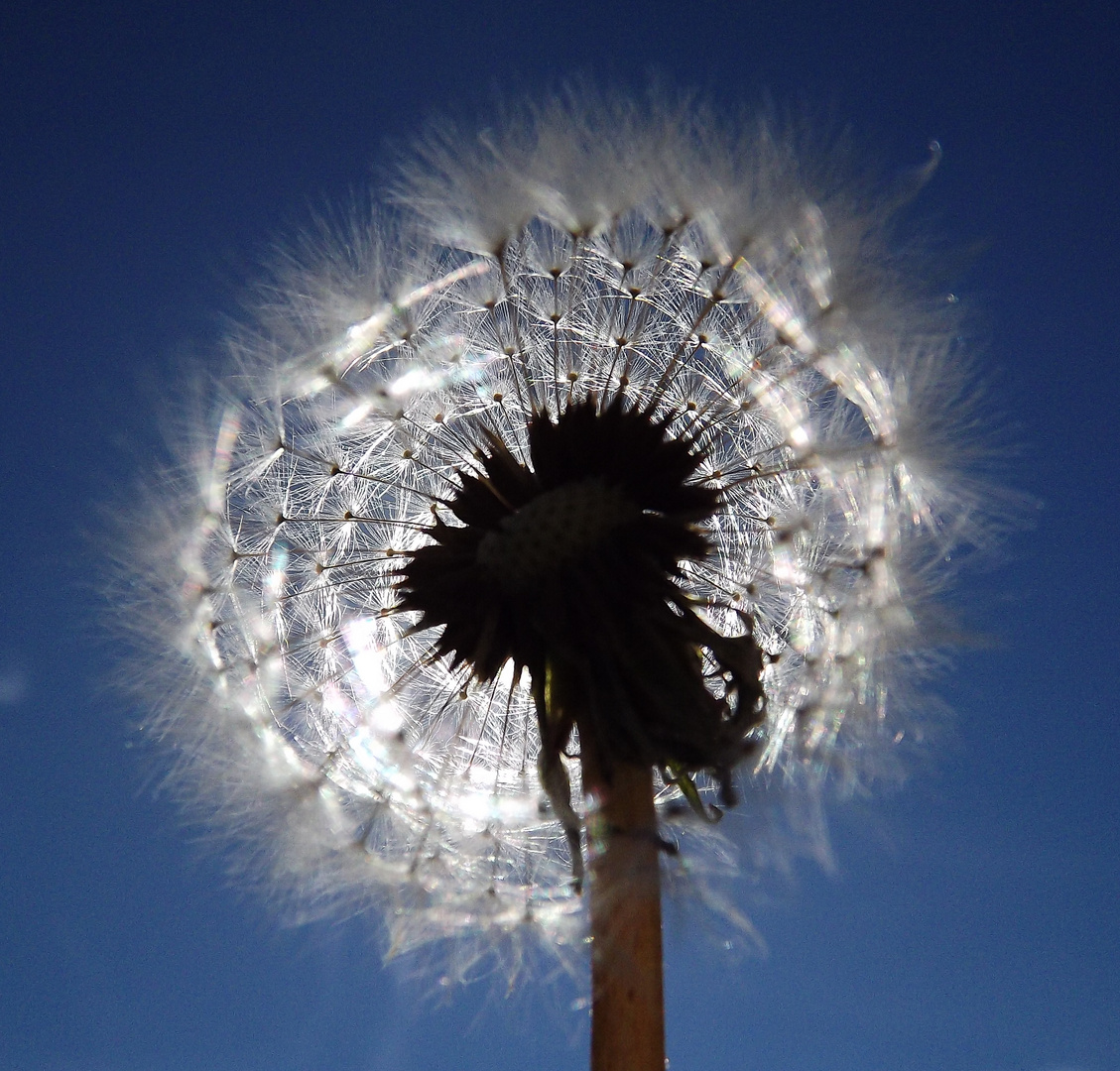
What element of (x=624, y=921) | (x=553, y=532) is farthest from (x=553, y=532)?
(x=624, y=921)

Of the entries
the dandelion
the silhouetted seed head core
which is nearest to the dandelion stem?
the dandelion

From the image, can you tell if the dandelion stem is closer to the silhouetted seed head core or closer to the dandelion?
the dandelion

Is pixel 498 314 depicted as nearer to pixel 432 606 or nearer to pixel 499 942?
pixel 432 606

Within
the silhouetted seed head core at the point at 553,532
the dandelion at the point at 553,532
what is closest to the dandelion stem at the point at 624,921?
the dandelion at the point at 553,532

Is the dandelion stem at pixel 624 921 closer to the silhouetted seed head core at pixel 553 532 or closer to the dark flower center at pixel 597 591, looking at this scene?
the dark flower center at pixel 597 591

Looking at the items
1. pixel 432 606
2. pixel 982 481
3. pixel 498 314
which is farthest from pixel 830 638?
pixel 498 314
